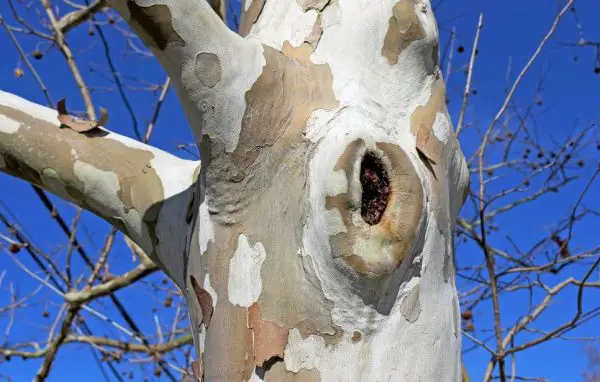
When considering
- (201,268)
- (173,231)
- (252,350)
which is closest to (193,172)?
(173,231)

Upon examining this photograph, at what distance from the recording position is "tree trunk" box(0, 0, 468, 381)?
0.63 m

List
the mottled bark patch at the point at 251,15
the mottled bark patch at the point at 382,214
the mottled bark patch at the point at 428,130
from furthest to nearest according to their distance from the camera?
the mottled bark patch at the point at 251,15
the mottled bark patch at the point at 428,130
the mottled bark patch at the point at 382,214

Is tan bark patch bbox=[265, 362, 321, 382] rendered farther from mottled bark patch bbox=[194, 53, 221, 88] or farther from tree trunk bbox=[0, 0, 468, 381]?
mottled bark patch bbox=[194, 53, 221, 88]

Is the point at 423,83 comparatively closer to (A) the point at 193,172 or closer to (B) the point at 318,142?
(B) the point at 318,142

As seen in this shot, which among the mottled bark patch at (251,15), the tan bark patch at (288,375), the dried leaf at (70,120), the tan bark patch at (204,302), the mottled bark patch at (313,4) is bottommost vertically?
the tan bark patch at (288,375)

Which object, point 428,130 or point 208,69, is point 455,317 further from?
point 208,69

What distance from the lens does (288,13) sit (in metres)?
0.82

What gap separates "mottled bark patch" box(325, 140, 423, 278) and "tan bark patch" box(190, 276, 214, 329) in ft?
0.59

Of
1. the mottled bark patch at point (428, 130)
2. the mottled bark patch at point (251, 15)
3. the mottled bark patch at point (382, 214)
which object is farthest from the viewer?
the mottled bark patch at point (251, 15)

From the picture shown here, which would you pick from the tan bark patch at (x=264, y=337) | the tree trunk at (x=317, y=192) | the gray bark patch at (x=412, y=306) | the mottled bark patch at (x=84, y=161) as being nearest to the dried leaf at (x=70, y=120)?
the mottled bark patch at (x=84, y=161)

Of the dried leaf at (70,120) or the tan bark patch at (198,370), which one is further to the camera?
the dried leaf at (70,120)

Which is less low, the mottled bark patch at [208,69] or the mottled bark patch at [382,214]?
the mottled bark patch at [208,69]

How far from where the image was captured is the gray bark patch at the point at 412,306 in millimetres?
660

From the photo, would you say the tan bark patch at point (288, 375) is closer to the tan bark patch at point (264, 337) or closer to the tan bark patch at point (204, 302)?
the tan bark patch at point (264, 337)
